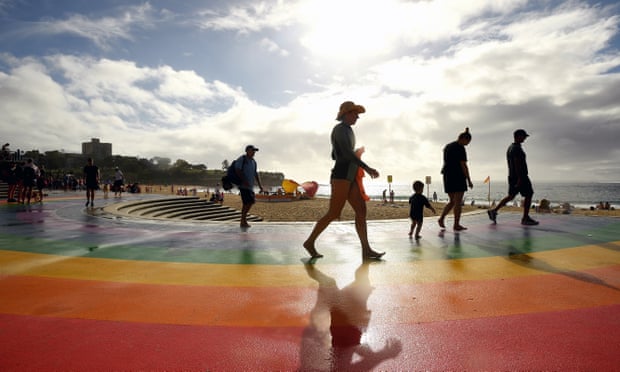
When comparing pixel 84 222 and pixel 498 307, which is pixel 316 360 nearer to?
pixel 498 307

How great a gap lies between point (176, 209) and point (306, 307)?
15246 millimetres

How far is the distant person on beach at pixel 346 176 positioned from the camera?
174 inches

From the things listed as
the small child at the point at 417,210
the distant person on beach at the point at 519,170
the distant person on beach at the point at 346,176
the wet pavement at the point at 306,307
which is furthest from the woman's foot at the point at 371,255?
the distant person on beach at the point at 519,170

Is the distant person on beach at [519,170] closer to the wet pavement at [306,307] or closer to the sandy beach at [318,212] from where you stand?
the wet pavement at [306,307]

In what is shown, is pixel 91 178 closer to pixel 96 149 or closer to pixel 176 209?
pixel 176 209

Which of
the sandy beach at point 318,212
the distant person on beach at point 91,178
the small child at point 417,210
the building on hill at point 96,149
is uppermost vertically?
the building on hill at point 96,149

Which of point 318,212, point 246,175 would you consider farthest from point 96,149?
point 246,175

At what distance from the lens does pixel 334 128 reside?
4.65 metres

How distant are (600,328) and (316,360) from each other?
207 cm

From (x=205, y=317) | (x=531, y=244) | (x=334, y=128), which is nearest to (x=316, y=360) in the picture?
(x=205, y=317)

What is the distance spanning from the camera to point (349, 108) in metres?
4.62

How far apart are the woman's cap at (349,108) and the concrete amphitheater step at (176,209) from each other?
8.86 metres

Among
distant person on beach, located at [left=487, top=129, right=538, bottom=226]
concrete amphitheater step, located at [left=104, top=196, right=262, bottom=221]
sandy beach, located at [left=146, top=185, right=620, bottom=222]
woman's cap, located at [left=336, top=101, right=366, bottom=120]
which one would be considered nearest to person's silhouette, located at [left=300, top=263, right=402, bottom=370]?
woman's cap, located at [left=336, top=101, right=366, bottom=120]

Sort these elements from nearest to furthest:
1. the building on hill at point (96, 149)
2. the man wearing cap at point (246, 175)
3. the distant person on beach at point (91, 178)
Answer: the man wearing cap at point (246, 175)
the distant person on beach at point (91, 178)
the building on hill at point (96, 149)
